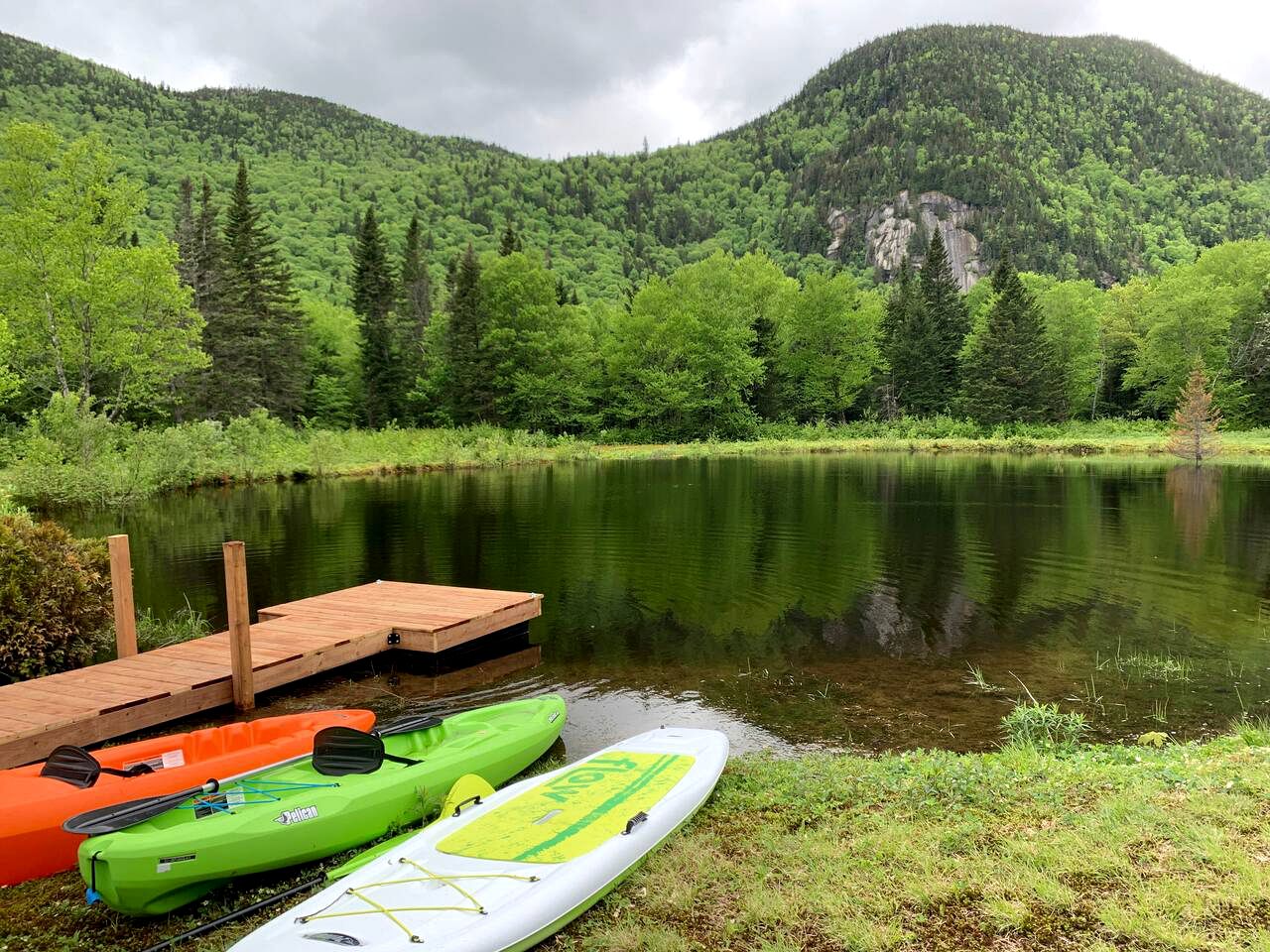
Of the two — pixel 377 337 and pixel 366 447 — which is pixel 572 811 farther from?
pixel 377 337

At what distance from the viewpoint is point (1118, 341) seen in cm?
6738

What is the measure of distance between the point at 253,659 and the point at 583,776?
5483mm

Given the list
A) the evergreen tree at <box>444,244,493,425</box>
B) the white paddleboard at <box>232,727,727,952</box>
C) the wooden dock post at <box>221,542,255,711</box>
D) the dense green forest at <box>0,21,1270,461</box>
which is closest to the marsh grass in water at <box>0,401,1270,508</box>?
the dense green forest at <box>0,21,1270,461</box>

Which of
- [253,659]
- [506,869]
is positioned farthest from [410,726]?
[253,659]

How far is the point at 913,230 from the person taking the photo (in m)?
133

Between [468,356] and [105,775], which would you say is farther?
[468,356]

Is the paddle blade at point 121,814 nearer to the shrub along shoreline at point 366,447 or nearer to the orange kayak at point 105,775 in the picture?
the orange kayak at point 105,775

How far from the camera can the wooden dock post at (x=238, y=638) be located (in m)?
8.73

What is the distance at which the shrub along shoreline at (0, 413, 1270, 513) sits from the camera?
84.4 ft

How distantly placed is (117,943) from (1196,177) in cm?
17696

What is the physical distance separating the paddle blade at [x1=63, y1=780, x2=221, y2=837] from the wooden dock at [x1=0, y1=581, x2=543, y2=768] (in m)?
2.69

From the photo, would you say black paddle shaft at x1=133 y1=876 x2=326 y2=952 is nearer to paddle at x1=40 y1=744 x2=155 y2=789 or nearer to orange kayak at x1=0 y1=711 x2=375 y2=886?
orange kayak at x1=0 y1=711 x2=375 y2=886

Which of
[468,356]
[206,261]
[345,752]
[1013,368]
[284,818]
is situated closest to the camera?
[284,818]

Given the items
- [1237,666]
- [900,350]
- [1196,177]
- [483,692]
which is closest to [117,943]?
[483,692]
